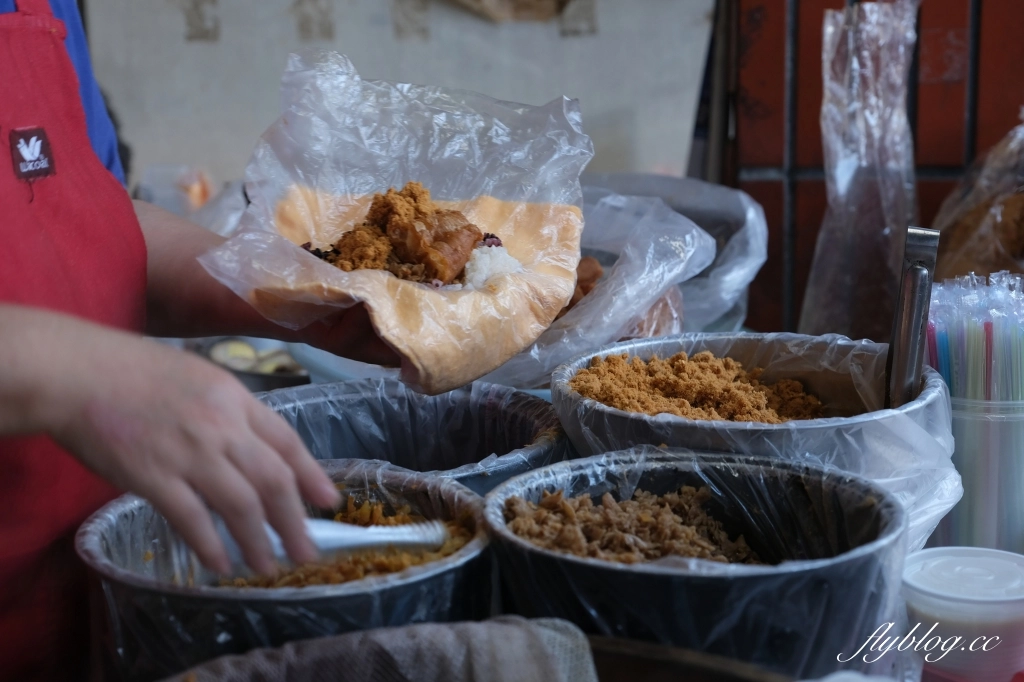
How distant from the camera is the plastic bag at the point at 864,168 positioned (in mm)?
1911

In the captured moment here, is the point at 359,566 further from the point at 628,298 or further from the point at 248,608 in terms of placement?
the point at 628,298

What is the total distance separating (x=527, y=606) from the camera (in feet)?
2.14

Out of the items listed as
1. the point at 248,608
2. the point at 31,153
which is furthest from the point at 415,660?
the point at 31,153

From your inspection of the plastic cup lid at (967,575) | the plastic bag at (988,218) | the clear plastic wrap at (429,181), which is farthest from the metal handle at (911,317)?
the plastic bag at (988,218)

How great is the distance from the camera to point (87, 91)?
3.66 feet

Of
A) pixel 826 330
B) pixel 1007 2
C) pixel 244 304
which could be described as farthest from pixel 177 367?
pixel 1007 2

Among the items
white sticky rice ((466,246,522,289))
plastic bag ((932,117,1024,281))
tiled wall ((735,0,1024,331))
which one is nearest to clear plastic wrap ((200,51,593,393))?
white sticky rice ((466,246,522,289))

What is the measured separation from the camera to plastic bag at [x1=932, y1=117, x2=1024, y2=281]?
159 cm

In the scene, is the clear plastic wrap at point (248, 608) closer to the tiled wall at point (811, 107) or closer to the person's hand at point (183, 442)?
the person's hand at point (183, 442)

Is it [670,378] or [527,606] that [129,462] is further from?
[670,378]

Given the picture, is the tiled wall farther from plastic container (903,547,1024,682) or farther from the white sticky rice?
plastic container (903,547,1024,682)

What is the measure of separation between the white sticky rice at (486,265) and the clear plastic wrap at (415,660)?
1.46 ft

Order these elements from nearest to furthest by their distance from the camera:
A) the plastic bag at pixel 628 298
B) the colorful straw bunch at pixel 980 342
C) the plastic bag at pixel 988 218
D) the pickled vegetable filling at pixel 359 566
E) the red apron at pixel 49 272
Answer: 1. the pickled vegetable filling at pixel 359 566
2. the red apron at pixel 49 272
3. the colorful straw bunch at pixel 980 342
4. the plastic bag at pixel 628 298
5. the plastic bag at pixel 988 218

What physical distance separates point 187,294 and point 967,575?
2.92 feet
